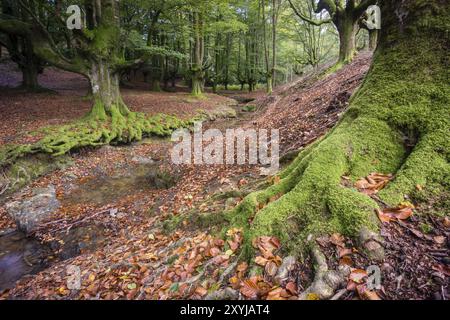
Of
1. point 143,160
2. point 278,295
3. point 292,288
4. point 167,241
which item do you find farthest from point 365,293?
point 143,160

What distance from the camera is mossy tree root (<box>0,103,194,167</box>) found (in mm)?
9188

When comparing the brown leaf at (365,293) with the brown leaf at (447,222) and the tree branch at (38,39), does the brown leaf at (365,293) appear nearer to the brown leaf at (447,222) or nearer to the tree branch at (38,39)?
the brown leaf at (447,222)

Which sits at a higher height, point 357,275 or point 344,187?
point 344,187

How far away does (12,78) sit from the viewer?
22109 mm

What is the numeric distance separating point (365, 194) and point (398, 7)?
233 centimetres

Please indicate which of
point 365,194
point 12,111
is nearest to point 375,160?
point 365,194

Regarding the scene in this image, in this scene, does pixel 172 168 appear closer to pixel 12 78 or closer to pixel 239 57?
pixel 12 78

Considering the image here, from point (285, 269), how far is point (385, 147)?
183 cm

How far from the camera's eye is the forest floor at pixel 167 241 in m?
2.32

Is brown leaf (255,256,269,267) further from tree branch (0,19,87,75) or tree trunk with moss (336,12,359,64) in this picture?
tree branch (0,19,87,75)

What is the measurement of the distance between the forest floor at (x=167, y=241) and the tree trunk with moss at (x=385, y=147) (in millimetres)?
210

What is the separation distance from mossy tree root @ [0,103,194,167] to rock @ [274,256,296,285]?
929 centimetres

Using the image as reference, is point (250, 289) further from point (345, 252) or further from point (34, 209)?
point (34, 209)

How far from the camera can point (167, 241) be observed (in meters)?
4.23
